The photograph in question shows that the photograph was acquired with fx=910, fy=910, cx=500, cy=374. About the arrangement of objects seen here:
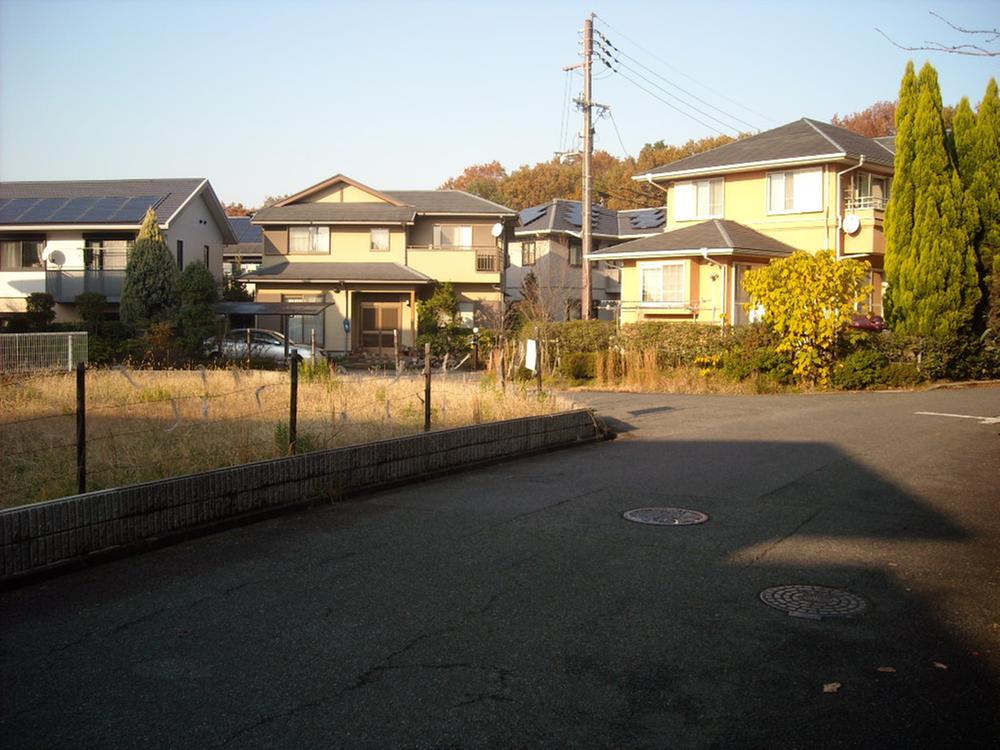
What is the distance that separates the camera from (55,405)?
1132cm

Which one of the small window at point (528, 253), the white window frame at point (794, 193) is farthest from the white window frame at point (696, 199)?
the small window at point (528, 253)

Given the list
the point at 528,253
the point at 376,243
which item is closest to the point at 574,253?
the point at 528,253

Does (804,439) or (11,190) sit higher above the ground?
(11,190)

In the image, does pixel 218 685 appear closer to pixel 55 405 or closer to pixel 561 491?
pixel 561 491

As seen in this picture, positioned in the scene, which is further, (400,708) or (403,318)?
(403,318)

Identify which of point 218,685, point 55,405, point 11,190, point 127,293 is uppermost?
point 11,190

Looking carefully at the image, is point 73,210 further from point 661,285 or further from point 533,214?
point 533,214

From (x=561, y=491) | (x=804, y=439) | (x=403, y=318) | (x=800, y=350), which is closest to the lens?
(x=561, y=491)

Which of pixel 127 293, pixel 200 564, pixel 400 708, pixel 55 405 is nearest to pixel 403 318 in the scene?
pixel 127 293

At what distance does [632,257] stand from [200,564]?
2687 centimetres

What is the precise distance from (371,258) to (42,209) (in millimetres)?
13420

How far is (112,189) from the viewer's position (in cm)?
3969

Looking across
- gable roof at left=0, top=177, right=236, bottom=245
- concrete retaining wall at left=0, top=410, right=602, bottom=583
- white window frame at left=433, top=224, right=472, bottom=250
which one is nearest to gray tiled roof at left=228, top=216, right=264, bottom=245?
gable roof at left=0, top=177, right=236, bottom=245

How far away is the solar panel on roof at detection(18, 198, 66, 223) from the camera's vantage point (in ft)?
119
